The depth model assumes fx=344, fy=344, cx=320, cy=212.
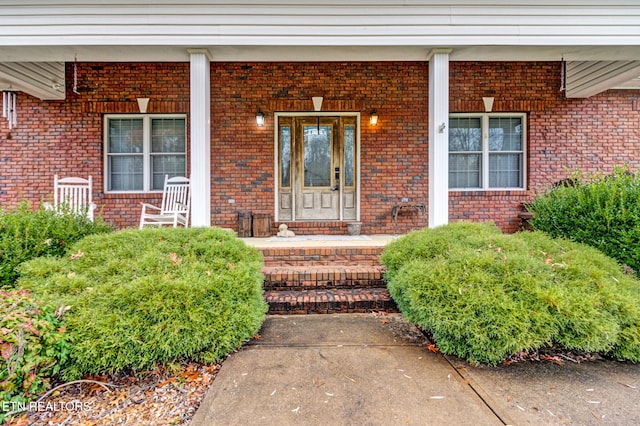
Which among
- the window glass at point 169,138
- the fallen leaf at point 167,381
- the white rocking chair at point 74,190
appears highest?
the window glass at point 169,138

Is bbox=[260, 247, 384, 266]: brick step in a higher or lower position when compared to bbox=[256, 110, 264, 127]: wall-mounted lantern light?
lower

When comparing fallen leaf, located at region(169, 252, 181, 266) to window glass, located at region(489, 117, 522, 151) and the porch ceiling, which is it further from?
window glass, located at region(489, 117, 522, 151)

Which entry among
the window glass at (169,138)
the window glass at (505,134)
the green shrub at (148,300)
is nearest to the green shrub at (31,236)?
the green shrub at (148,300)

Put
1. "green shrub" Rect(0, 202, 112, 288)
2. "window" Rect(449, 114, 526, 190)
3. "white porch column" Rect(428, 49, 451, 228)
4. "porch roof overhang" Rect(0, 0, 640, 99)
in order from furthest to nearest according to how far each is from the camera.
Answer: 1. "window" Rect(449, 114, 526, 190)
2. "white porch column" Rect(428, 49, 451, 228)
3. "porch roof overhang" Rect(0, 0, 640, 99)
4. "green shrub" Rect(0, 202, 112, 288)

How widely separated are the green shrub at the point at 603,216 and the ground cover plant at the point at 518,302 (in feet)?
1.31

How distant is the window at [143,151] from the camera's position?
18.4 ft

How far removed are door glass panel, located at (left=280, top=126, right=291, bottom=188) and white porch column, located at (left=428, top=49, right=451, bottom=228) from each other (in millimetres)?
2459

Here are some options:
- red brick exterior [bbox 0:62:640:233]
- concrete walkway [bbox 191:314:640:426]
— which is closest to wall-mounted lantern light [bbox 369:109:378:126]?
red brick exterior [bbox 0:62:640:233]

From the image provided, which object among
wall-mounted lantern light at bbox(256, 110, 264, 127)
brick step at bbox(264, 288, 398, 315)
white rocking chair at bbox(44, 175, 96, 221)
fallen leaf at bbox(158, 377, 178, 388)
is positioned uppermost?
wall-mounted lantern light at bbox(256, 110, 264, 127)

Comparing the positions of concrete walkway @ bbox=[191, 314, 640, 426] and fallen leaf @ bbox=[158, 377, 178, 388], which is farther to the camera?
fallen leaf @ bbox=[158, 377, 178, 388]

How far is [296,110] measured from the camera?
5.50 m

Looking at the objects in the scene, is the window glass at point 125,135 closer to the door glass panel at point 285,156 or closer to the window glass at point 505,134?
the door glass panel at point 285,156

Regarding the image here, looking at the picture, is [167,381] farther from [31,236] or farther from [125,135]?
[125,135]

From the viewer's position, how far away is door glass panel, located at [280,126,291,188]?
5680mm
